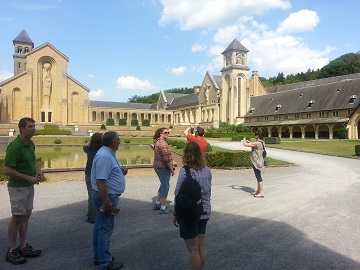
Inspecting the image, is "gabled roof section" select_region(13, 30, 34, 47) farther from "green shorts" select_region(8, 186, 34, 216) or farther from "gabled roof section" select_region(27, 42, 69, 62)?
"green shorts" select_region(8, 186, 34, 216)

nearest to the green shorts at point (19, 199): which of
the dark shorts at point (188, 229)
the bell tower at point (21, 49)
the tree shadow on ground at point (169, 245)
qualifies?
the tree shadow on ground at point (169, 245)

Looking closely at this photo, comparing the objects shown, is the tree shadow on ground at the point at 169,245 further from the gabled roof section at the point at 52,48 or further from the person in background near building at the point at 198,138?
the gabled roof section at the point at 52,48

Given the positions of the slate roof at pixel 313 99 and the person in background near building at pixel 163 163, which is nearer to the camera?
the person in background near building at pixel 163 163

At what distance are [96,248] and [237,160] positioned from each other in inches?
454

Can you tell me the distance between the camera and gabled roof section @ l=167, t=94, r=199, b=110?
81537 millimetres

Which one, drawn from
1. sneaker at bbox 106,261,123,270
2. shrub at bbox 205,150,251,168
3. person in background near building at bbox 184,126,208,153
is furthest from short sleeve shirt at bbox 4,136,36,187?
shrub at bbox 205,150,251,168

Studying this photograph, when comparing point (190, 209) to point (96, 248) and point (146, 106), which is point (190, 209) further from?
point (146, 106)

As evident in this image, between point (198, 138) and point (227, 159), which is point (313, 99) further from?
point (198, 138)

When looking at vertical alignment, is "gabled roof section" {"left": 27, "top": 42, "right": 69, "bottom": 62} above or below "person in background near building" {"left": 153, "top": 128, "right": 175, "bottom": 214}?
above

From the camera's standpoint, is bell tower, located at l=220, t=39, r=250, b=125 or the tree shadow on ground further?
bell tower, located at l=220, t=39, r=250, b=125

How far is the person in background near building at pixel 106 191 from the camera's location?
13.4ft

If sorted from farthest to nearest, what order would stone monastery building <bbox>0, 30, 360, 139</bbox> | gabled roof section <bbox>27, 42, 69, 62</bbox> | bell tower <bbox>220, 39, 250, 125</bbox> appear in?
bell tower <bbox>220, 39, 250, 125</bbox>
gabled roof section <bbox>27, 42, 69, 62</bbox>
stone monastery building <bbox>0, 30, 360, 139</bbox>

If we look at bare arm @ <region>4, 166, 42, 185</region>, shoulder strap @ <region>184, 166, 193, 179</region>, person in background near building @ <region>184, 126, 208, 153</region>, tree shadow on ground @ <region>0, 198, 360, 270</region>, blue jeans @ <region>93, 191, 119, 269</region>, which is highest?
person in background near building @ <region>184, 126, 208, 153</region>

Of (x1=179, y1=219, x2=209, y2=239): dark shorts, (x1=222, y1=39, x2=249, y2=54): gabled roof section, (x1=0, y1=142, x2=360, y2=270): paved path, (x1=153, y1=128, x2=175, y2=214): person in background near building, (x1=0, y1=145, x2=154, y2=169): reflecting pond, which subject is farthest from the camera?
→ (x1=222, y1=39, x2=249, y2=54): gabled roof section
